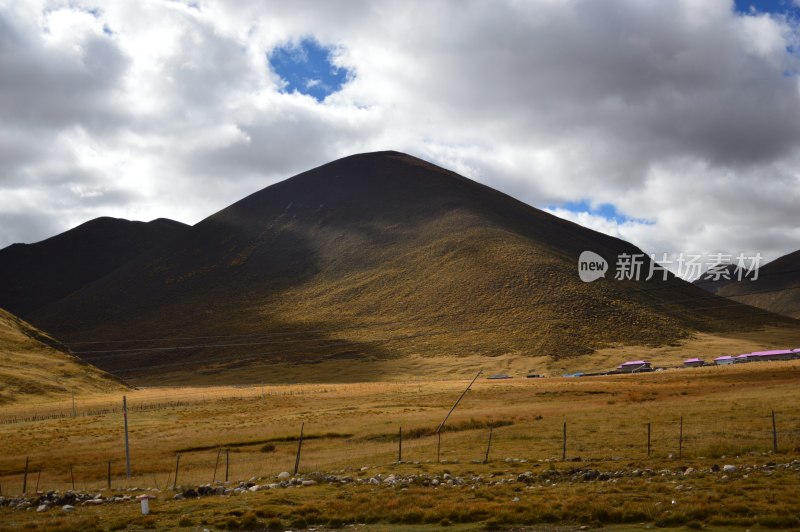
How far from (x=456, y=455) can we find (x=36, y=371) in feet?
336

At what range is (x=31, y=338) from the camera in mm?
140375

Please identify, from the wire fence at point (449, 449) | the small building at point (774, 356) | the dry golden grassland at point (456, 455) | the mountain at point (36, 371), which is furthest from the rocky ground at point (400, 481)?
the small building at point (774, 356)

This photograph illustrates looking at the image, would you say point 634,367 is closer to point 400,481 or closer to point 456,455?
point 456,455

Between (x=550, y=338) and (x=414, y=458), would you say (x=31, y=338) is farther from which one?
(x=414, y=458)

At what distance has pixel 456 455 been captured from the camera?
39.6m

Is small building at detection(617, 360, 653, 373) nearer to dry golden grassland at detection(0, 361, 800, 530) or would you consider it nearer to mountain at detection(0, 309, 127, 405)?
dry golden grassland at detection(0, 361, 800, 530)

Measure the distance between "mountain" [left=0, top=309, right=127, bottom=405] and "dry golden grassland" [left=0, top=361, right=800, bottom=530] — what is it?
18.7 m

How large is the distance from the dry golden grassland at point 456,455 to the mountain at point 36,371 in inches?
736

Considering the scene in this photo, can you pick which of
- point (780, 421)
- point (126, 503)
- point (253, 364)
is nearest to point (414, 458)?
point (126, 503)

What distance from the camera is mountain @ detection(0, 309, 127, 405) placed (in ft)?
355

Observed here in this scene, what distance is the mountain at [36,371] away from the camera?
108131 millimetres

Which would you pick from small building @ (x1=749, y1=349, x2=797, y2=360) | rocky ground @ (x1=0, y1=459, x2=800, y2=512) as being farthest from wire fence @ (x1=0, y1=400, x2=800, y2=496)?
small building @ (x1=749, y1=349, x2=797, y2=360)

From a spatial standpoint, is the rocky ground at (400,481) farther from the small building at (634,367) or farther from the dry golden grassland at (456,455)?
the small building at (634,367)

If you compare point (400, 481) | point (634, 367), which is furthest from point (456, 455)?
point (634, 367)
